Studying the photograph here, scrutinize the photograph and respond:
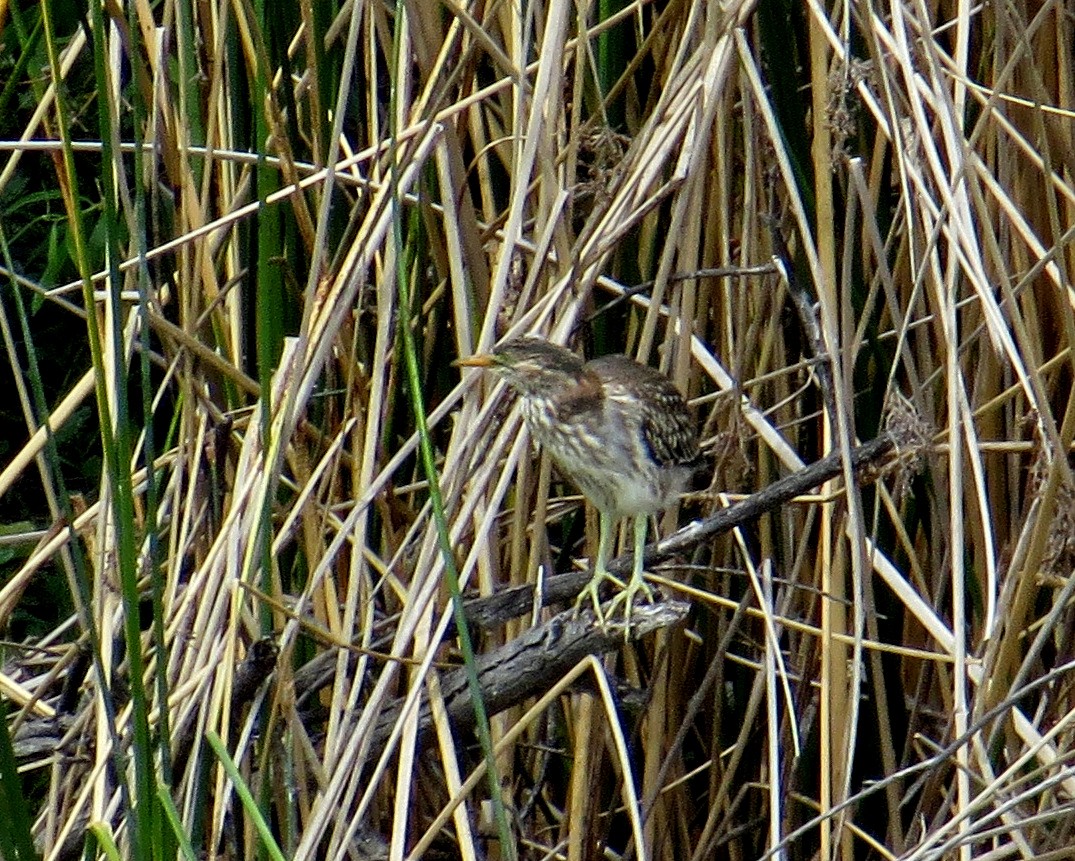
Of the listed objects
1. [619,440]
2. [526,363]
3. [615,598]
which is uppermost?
[526,363]

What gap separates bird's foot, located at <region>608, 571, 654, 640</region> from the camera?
6.91ft

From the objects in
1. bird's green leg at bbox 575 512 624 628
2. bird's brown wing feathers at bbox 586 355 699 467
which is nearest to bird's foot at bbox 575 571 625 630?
bird's green leg at bbox 575 512 624 628

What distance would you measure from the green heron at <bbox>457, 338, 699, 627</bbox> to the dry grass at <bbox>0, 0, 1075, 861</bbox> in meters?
0.05

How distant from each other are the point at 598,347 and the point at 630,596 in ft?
1.46

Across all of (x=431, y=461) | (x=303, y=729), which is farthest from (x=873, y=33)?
(x=303, y=729)

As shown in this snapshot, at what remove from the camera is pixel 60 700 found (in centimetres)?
225

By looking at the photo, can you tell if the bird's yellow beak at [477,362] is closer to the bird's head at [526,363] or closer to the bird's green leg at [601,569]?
the bird's head at [526,363]

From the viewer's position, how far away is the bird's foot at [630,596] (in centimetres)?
211

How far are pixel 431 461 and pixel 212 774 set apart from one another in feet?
2.77

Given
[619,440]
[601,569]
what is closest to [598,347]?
[619,440]

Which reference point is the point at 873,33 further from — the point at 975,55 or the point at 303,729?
the point at 303,729

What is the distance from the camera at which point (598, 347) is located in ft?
8.12

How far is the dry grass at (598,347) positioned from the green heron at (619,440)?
52mm

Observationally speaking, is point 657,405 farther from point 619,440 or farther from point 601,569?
point 601,569
